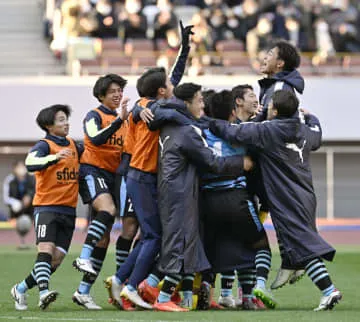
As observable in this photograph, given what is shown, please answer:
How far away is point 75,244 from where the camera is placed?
23.5 m

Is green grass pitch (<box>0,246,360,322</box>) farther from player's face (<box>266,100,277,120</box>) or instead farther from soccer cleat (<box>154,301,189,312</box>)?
player's face (<box>266,100,277,120</box>)

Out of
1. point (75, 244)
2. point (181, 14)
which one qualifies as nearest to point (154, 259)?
point (75, 244)

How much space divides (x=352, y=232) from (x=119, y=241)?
16369mm

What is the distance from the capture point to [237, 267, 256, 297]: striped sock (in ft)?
38.8

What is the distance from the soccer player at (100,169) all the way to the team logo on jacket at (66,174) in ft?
0.49

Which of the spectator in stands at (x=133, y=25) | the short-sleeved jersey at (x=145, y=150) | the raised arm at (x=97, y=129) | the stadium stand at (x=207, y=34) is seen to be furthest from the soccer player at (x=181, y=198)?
the spectator in stands at (x=133, y=25)

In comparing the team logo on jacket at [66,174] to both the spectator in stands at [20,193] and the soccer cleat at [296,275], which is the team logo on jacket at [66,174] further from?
the spectator in stands at [20,193]

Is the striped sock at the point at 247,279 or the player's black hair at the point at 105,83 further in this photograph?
the player's black hair at the point at 105,83

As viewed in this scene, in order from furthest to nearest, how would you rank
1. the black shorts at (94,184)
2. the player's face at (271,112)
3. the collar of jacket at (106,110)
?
the collar of jacket at (106,110) → the black shorts at (94,184) → the player's face at (271,112)

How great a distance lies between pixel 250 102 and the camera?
1196cm

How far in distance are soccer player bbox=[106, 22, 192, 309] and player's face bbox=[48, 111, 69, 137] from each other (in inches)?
24.0

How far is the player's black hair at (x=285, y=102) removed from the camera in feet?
37.7

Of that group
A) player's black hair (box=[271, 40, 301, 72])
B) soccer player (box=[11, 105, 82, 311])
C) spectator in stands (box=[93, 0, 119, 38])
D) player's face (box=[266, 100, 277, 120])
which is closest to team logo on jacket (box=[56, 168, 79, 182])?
soccer player (box=[11, 105, 82, 311])

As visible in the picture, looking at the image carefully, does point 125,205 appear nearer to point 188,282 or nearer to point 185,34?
point 188,282
